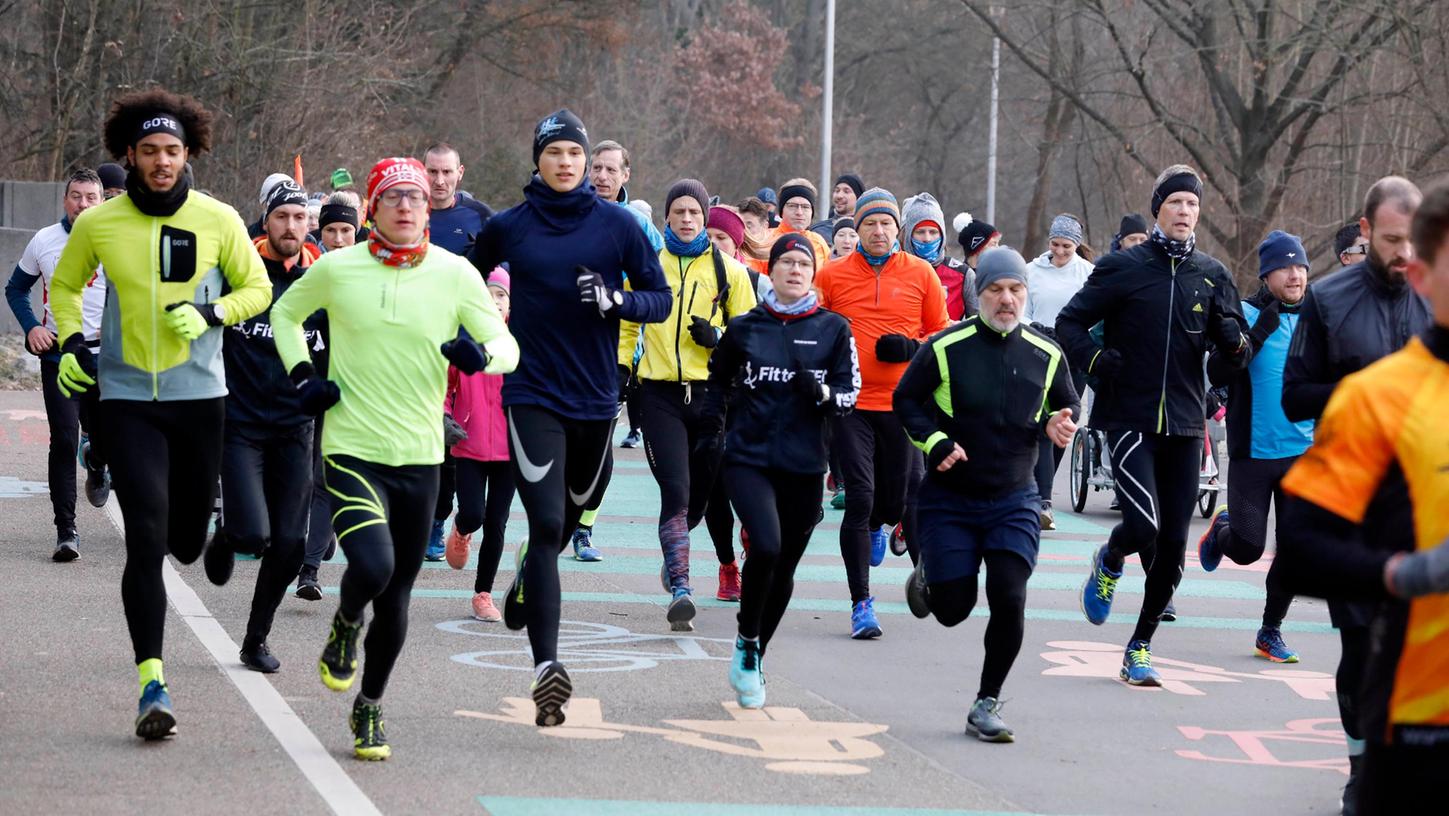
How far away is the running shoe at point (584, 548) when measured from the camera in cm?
1220

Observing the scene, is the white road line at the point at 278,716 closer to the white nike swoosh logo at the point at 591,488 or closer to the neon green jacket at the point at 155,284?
the neon green jacket at the point at 155,284

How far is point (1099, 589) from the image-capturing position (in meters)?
9.16

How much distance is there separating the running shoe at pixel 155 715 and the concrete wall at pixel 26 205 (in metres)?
20.3

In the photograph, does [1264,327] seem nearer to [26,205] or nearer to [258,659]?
[258,659]

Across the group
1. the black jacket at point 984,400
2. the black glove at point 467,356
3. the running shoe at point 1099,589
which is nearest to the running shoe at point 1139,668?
the running shoe at point 1099,589

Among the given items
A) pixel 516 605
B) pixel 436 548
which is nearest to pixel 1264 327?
pixel 516 605

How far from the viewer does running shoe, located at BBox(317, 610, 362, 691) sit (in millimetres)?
6727

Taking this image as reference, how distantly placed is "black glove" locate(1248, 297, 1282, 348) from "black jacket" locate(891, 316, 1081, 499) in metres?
1.54

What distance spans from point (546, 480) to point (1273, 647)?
155 inches

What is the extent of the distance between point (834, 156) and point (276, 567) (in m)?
46.0

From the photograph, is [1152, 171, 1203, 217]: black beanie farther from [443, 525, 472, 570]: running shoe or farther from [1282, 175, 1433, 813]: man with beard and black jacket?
[443, 525, 472, 570]: running shoe

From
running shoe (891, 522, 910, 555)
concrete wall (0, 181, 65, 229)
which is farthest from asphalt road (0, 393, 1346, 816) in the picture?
concrete wall (0, 181, 65, 229)

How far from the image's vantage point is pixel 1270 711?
8.23 meters

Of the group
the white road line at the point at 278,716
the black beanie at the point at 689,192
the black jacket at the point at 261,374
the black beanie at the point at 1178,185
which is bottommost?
the white road line at the point at 278,716
